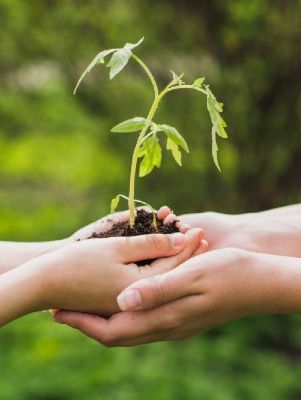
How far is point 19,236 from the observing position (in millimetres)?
6828

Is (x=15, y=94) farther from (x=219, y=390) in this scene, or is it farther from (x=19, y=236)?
(x=219, y=390)

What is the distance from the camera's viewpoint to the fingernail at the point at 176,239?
7.91 feet

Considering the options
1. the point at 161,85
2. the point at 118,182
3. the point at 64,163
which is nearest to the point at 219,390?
the point at 161,85

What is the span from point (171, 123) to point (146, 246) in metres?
3.63

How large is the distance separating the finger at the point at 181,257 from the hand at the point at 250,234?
1.09 ft

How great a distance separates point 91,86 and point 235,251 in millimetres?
4045

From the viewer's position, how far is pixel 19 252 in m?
2.81

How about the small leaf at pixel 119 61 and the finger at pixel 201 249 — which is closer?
the small leaf at pixel 119 61

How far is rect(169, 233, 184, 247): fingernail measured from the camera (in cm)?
241

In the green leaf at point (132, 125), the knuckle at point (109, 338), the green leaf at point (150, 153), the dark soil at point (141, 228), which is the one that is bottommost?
the knuckle at point (109, 338)

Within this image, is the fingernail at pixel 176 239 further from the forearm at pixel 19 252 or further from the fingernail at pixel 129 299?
the forearm at pixel 19 252

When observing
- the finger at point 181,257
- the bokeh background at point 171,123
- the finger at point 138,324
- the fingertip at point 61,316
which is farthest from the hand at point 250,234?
the bokeh background at point 171,123

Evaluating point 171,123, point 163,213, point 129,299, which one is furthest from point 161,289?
point 171,123

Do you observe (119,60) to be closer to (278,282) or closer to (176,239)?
(176,239)
